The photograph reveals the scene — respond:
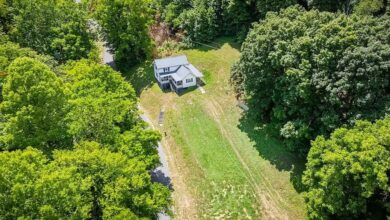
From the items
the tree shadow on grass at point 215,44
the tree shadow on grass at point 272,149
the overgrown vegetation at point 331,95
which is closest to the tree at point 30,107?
the overgrown vegetation at point 331,95

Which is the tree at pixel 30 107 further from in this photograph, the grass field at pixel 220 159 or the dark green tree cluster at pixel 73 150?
the grass field at pixel 220 159

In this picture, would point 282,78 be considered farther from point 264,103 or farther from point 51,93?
point 51,93

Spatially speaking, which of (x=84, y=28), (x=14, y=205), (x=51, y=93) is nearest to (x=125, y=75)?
(x=84, y=28)

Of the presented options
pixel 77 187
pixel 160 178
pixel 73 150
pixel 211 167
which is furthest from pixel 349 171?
pixel 73 150

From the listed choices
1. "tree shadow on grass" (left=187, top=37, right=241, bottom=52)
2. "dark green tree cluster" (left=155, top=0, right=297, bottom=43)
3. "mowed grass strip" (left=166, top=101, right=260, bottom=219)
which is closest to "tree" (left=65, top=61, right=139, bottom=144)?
"mowed grass strip" (left=166, top=101, right=260, bottom=219)

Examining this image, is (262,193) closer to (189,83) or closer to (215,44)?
(189,83)

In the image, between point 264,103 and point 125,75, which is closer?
point 264,103
